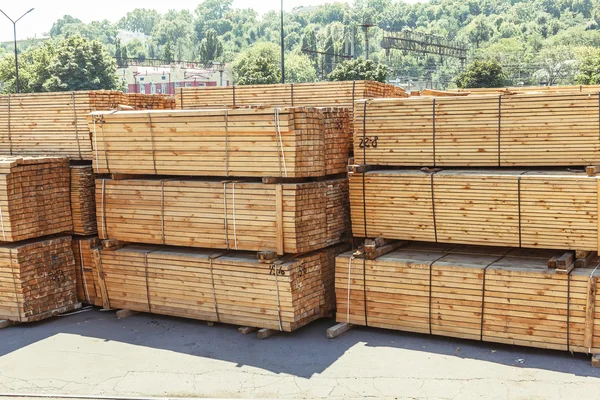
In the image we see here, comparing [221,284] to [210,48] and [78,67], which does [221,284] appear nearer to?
[78,67]

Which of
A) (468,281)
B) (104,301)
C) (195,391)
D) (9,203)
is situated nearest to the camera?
(195,391)

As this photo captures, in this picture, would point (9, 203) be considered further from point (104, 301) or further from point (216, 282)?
point (216, 282)

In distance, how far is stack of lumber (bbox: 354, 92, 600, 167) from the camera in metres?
8.30

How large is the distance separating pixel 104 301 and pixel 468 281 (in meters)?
5.64

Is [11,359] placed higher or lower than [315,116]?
lower

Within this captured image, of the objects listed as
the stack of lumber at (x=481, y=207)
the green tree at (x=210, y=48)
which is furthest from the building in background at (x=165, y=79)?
the stack of lumber at (x=481, y=207)

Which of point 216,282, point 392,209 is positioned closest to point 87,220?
point 216,282

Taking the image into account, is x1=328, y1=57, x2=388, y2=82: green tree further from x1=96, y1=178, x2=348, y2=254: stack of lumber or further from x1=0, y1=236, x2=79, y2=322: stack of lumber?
x1=0, y1=236, x2=79, y2=322: stack of lumber

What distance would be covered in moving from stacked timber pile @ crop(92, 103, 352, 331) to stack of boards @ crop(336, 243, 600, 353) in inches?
29.6

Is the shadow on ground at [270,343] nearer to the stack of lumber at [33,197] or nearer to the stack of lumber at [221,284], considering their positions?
the stack of lumber at [221,284]

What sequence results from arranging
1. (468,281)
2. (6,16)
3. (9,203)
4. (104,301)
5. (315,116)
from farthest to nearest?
(6,16) < (104,301) < (9,203) < (315,116) < (468,281)

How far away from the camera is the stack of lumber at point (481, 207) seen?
26.7 ft

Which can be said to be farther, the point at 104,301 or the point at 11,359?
the point at 104,301

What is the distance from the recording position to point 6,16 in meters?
35.2
